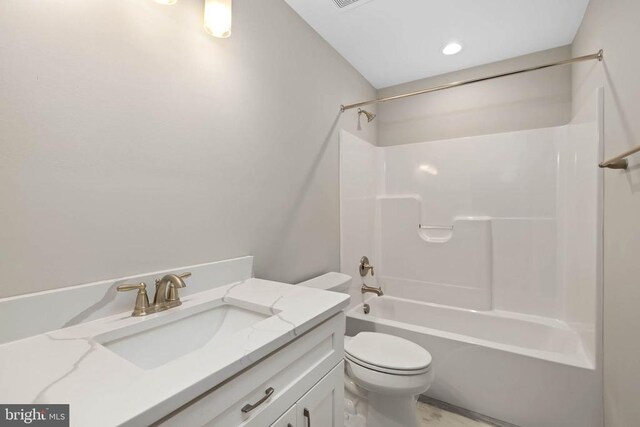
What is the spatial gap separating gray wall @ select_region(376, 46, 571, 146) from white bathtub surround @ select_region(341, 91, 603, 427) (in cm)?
12

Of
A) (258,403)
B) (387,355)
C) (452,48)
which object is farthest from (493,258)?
(258,403)

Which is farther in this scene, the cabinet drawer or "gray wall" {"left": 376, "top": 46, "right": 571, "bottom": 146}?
"gray wall" {"left": 376, "top": 46, "right": 571, "bottom": 146}

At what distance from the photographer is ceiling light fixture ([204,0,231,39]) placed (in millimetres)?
1050

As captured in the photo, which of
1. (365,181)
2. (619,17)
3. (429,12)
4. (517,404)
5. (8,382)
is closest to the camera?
(8,382)

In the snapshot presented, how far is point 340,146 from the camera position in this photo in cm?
207

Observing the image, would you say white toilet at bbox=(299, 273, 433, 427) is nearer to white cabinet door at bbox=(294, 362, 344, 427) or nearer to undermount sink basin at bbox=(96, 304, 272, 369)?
white cabinet door at bbox=(294, 362, 344, 427)

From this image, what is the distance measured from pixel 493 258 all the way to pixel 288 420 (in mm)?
2080

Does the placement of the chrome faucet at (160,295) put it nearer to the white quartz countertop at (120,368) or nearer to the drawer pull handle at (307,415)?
the white quartz countertop at (120,368)

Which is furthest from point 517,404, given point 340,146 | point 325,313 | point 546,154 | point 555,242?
point 340,146

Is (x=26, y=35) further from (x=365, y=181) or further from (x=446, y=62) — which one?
(x=446, y=62)

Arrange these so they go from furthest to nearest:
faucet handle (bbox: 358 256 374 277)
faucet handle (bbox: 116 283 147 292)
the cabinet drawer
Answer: faucet handle (bbox: 358 256 374 277) → faucet handle (bbox: 116 283 147 292) → the cabinet drawer

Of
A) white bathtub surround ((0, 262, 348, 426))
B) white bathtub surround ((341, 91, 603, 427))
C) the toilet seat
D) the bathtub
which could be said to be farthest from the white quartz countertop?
white bathtub surround ((341, 91, 603, 427))

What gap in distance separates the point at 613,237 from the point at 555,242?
0.80 metres

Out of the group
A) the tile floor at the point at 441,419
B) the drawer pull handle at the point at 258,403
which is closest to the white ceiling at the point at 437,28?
the drawer pull handle at the point at 258,403
